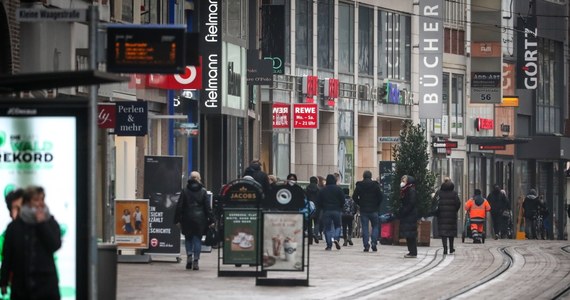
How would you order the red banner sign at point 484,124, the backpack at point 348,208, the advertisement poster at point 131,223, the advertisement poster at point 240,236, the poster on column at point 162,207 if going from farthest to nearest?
the red banner sign at point 484,124 < the backpack at point 348,208 < the poster on column at point 162,207 < the advertisement poster at point 131,223 < the advertisement poster at point 240,236

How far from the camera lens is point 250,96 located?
51719 millimetres

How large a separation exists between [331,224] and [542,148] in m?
41.5

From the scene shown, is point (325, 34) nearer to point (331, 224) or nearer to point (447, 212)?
point (331, 224)

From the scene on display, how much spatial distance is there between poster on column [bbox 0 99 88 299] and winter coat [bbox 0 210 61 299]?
3.88 ft

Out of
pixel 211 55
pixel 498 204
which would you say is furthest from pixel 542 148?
pixel 211 55

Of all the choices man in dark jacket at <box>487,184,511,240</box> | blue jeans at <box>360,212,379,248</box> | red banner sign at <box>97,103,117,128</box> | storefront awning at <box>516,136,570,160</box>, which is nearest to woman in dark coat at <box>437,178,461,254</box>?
blue jeans at <box>360,212,379,248</box>

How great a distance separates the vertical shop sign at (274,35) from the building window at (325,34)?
613 cm

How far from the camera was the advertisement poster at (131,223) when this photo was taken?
30.6 meters

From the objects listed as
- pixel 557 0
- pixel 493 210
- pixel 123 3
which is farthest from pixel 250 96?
pixel 557 0

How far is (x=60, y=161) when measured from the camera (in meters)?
16.8

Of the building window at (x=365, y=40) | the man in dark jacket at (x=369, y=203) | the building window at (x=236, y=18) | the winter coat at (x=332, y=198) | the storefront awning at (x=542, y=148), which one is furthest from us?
the storefront awning at (x=542, y=148)

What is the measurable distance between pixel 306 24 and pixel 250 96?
27.3ft

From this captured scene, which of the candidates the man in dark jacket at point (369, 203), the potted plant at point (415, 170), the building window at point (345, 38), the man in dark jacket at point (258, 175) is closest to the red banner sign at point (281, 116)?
the building window at point (345, 38)

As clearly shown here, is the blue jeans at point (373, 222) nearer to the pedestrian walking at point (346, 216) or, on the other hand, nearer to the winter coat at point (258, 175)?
the winter coat at point (258, 175)
